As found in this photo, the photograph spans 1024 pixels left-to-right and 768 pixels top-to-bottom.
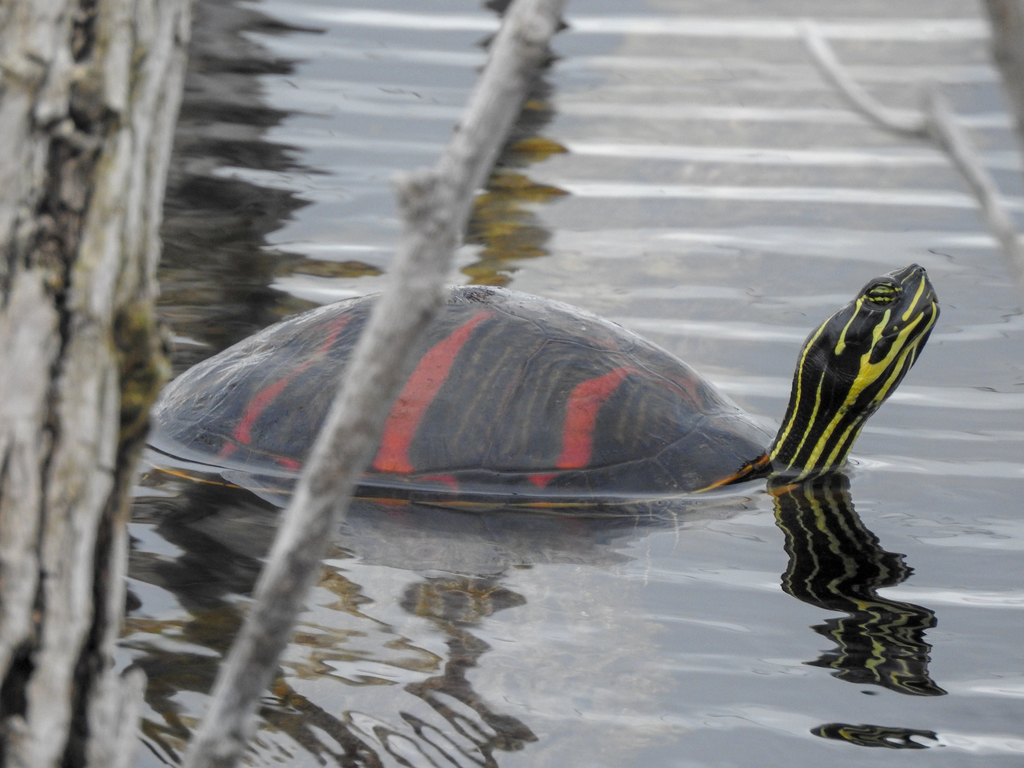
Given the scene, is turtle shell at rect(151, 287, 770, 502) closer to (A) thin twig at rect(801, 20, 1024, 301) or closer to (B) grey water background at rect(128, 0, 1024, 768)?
(B) grey water background at rect(128, 0, 1024, 768)

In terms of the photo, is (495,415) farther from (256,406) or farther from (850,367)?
(850,367)

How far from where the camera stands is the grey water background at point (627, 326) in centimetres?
275

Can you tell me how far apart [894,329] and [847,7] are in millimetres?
7878

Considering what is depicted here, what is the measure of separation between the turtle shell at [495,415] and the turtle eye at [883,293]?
0.63 m

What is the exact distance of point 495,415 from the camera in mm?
4020

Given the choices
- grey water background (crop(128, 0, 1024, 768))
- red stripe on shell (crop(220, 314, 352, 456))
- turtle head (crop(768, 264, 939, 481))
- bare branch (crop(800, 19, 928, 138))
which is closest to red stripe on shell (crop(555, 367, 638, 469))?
grey water background (crop(128, 0, 1024, 768))

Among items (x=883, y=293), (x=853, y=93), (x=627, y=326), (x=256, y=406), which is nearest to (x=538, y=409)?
(x=256, y=406)

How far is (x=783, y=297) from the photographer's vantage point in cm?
584

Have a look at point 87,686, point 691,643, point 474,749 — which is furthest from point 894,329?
point 87,686

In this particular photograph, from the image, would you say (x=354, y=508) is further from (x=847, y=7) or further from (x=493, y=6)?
(x=847, y=7)

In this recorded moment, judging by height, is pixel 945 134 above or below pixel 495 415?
above

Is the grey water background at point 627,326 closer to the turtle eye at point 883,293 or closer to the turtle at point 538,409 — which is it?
the turtle at point 538,409

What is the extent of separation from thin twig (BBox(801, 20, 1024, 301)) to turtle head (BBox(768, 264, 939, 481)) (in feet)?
9.62

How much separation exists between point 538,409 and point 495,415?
0.14 meters
